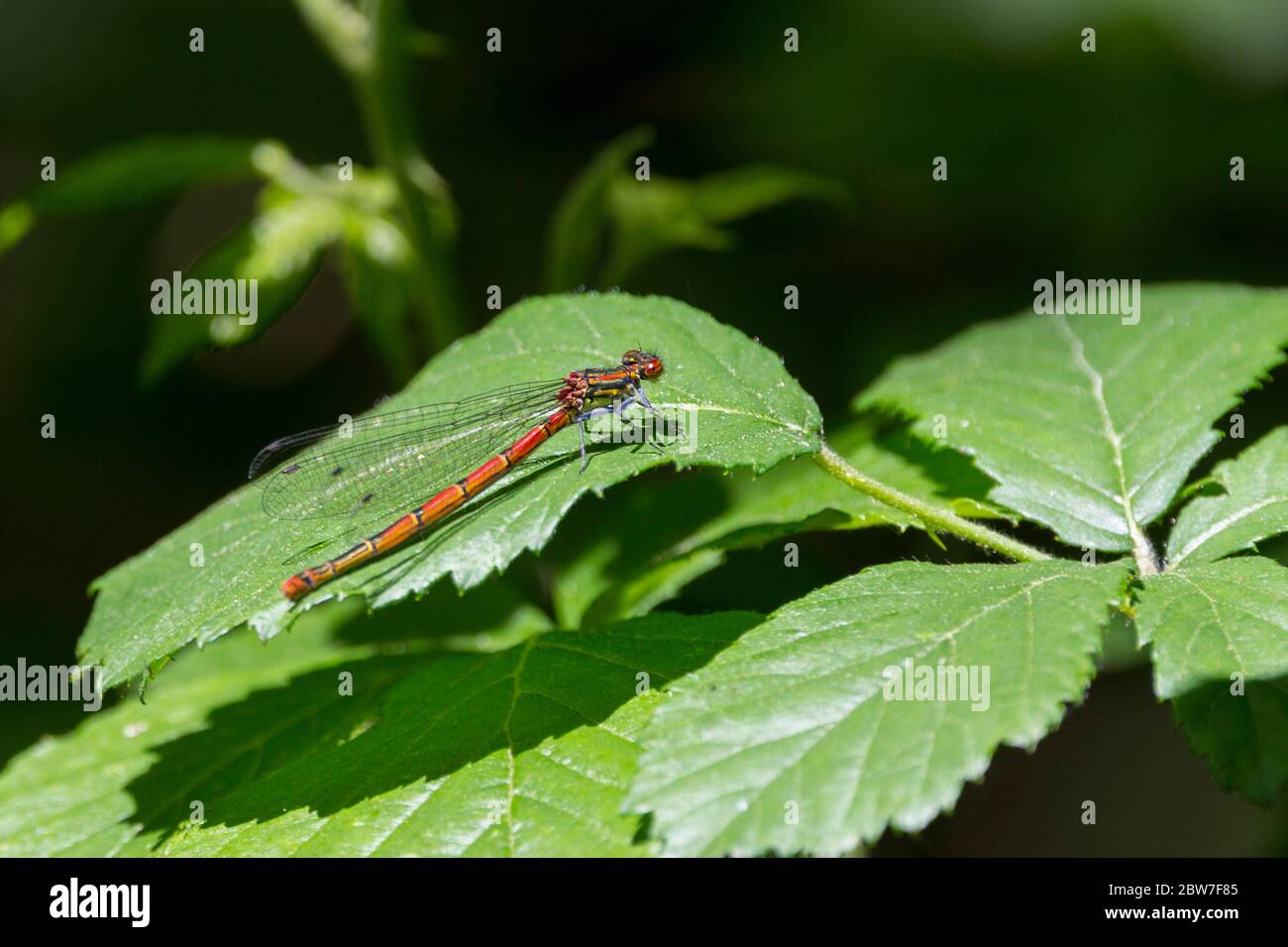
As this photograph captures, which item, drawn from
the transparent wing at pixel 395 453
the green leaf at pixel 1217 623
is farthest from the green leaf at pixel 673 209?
the green leaf at pixel 1217 623

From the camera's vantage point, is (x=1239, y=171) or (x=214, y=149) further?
(x=1239, y=171)

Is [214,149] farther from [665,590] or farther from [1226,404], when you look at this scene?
[1226,404]

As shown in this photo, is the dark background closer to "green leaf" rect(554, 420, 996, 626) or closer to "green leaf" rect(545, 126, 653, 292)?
"green leaf" rect(545, 126, 653, 292)

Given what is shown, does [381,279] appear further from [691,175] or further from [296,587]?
[691,175]

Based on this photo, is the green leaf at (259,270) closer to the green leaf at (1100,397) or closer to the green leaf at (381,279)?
the green leaf at (381,279)

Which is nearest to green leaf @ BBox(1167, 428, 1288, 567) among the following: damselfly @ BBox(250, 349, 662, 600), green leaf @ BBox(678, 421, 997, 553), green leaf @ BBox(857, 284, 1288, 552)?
green leaf @ BBox(857, 284, 1288, 552)

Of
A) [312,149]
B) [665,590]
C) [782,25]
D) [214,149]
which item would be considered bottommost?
[665,590]
